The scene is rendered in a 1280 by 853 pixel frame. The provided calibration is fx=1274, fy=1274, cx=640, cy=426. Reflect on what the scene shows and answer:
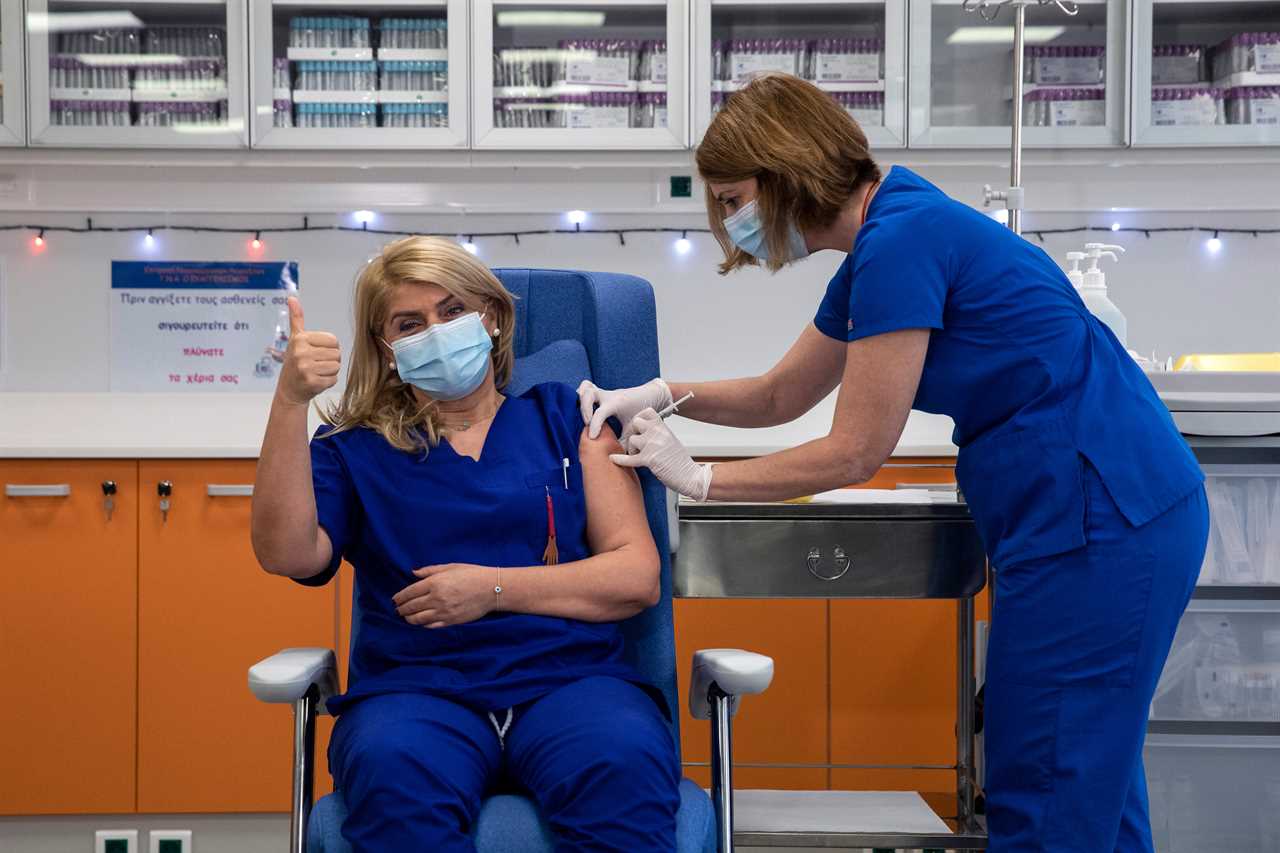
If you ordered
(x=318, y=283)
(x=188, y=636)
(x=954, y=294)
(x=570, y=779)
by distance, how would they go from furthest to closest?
(x=318, y=283) < (x=188, y=636) < (x=954, y=294) < (x=570, y=779)

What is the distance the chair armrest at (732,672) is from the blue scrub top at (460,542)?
0.07 meters

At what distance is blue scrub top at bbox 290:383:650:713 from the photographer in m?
1.52

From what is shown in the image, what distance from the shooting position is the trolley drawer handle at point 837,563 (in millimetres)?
2016

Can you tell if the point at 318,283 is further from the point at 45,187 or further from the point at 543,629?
the point at 543,629

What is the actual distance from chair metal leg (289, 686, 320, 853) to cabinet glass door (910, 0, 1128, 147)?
2156 millimetres

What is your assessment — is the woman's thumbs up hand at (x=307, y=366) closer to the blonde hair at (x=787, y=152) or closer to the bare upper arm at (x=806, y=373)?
the blonde hair at (x=787, y=152)

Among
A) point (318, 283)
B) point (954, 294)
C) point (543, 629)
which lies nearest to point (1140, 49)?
point (954, 294)

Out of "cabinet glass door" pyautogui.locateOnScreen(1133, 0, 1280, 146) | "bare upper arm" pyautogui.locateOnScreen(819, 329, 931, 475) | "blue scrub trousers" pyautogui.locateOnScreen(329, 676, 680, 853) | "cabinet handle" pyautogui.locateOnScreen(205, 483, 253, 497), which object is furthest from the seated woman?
"cabinet glass door" pyautogui.locateOnScreen(1133, 0, 1280, 146)

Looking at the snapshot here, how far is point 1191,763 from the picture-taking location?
7.19ft

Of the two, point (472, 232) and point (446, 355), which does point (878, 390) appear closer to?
point (446, 355)

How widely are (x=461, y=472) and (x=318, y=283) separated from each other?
188cm

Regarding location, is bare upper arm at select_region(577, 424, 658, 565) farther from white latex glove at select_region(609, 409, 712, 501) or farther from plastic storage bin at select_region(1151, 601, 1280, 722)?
plastic storage bin at select_region(1151, 601, 1280, 722)

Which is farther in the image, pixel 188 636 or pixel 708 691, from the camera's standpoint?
pixel 188 636

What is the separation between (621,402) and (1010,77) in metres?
1.92
